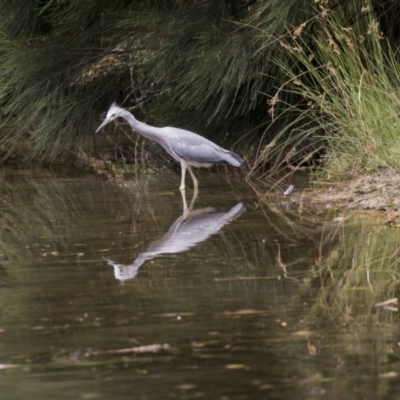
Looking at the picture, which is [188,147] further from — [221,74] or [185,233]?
[185,233]

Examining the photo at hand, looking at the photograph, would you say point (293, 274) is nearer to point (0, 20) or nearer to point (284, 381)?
point (284, 381)

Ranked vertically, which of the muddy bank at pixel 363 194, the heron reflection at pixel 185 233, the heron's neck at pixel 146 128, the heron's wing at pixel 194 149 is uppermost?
the heron's neck at pixel 146 128

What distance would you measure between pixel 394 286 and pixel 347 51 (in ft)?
13.2

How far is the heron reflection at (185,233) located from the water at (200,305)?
10mm

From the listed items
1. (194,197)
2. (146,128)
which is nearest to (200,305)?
(194,197)

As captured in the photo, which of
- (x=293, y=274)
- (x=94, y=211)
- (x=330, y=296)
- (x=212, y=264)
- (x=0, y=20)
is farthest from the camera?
(x=0, y=20)

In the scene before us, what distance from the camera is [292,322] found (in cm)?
425

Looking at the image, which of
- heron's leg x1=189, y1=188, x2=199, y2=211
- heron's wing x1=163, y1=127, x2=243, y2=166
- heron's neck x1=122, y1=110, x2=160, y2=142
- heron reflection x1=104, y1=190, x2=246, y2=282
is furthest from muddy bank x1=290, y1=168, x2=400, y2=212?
heron's neck x1=122, y1=110, x2=160, y2=142

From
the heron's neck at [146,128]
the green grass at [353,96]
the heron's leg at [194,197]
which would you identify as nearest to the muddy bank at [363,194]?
the green grass at [353,96]

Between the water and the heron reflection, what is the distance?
0.03 ft

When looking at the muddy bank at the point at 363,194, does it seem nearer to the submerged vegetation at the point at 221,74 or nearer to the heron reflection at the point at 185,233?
the submerged vegetation at the point at 221,74

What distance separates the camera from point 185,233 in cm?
672

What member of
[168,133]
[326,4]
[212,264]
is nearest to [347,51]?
[326,4]

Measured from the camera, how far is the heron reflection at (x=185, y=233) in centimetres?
561
